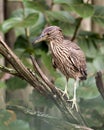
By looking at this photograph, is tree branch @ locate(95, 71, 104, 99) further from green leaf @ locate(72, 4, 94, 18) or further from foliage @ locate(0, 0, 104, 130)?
green leaf @ locate(72, 4, 94, 18)

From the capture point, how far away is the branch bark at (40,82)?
87 centimetres

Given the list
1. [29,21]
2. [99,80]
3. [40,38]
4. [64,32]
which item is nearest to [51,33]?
[40,38]

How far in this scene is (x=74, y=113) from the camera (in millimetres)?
993

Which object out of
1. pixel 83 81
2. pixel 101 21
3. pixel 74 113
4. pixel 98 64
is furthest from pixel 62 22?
pixel 74 113

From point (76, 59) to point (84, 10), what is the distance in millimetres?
499

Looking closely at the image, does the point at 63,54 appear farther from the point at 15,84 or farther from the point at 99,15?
the point at 99,15

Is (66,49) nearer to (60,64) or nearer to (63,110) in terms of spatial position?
(60,64)

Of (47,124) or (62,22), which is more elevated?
(47,124)

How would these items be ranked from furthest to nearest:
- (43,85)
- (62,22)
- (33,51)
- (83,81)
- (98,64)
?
1. (62,22)
2. (33,51)
3. (98,64)
4. (83,81)
5. (43,85)

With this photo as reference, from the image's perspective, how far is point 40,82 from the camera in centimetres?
92

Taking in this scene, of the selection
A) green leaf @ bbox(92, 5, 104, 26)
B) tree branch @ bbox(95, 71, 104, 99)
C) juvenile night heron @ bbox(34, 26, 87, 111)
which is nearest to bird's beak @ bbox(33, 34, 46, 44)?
juvenile night heron @ bbox(34, 26, 87, 111)

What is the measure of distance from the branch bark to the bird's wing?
123 millimetres

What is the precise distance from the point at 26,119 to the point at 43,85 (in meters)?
0.10

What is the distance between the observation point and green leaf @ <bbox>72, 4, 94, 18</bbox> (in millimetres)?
1536
